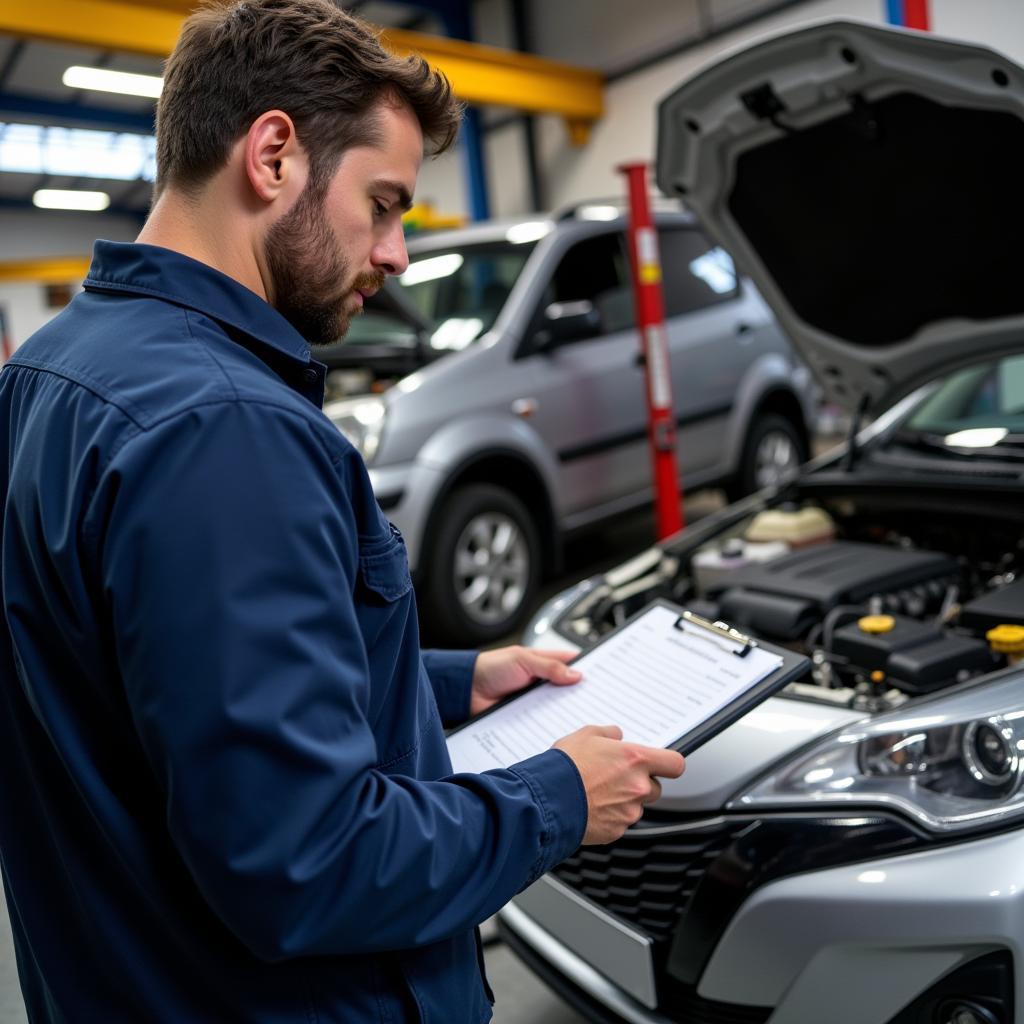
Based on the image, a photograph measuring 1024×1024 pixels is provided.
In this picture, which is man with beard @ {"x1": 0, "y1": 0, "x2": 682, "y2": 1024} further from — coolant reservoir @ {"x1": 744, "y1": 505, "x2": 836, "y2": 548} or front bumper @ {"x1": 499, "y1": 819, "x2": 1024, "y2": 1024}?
coolant reservoir @ {"x1": 744, "y1": 505, "x2": 836, "y2": 548}

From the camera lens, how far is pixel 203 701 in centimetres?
67

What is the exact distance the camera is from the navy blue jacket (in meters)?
0.68

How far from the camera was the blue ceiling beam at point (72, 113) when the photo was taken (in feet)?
33.7

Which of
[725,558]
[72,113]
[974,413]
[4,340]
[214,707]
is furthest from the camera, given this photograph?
[4,340]

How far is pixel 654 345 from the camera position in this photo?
163 inches

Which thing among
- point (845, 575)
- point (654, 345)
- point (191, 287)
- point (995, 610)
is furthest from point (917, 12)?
point (191, 287)

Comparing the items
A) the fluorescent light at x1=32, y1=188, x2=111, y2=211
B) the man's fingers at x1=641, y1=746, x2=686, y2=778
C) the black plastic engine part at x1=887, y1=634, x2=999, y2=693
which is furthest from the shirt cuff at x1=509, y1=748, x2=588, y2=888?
the fluorescent light at x1=32, y1=188, x2=111, y2=211

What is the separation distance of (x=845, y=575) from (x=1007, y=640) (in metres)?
0.42

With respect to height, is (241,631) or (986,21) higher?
(986,21)

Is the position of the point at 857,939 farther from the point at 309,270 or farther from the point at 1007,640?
the point at 309,270

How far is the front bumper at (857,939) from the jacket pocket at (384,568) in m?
0.74

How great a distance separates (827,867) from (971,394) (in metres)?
1.77

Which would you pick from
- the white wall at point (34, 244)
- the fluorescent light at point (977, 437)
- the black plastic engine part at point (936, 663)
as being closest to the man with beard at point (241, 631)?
the black plastic engine part at point (936, 663)

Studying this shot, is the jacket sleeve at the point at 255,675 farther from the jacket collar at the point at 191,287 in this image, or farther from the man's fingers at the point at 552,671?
the man's fingers at the point at 552,671
